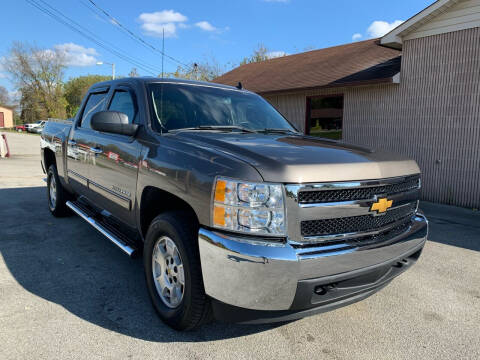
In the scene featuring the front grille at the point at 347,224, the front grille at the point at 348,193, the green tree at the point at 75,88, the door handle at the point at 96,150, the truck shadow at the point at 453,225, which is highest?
the green tree at the point at 75,88

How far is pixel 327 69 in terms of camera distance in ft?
40.8

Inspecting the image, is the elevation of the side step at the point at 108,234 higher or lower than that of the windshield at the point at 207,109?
lower

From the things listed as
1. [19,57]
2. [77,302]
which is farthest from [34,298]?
[19,57]

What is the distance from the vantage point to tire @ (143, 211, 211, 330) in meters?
2.32

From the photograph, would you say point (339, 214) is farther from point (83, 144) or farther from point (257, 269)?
point (83, 144)

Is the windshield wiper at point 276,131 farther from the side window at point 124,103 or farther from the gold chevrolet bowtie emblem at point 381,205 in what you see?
the gold chevrolet bowtie emblem at point 381,205

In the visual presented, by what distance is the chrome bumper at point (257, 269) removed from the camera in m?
2.03

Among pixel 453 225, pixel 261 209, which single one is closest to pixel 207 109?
pixel 261 209

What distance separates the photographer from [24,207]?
627cm

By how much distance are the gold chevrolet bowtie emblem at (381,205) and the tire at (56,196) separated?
450cm

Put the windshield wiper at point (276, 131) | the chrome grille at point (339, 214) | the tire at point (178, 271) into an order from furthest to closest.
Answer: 1. the windshield wiper at point (276, 131)
2. the tire at point (178, 271)
3. the chrome grille at point (339, 214)

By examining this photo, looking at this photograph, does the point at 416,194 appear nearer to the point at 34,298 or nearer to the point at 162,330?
the point at 162,330

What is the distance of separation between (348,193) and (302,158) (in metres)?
0.36

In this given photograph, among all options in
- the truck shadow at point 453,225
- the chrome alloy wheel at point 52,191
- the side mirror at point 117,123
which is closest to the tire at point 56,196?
the chrome alloy wheel at point 52,191
